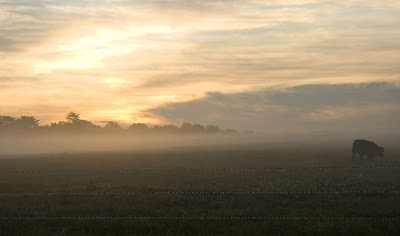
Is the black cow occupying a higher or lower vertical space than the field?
higher

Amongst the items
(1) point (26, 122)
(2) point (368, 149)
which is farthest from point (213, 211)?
(1) point (26, 122)

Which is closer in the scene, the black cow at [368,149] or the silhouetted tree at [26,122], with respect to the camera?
the black cow at [368,149]

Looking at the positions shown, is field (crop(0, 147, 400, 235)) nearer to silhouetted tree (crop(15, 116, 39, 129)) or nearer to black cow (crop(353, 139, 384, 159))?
black cow (crop(353, 139, 384, 159))

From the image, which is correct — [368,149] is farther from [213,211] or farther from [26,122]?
[26,122]

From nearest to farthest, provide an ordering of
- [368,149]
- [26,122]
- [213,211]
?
1. [213,211]
2. [368,149]
3. [26,122]

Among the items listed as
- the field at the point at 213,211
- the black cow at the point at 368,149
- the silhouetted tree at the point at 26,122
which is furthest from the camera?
the silhouetted tree at the point at 26,122

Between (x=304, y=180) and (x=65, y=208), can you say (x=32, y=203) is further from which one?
(x=304, y=180)

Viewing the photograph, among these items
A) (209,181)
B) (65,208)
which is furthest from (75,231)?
(209,181)

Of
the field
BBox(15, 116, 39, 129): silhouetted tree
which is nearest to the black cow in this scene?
the field

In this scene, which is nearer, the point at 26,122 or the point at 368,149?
the point at 368,149

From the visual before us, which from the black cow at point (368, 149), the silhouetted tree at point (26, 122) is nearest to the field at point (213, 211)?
the black cow at point (368, 149)

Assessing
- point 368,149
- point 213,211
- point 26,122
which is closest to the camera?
point 213,211

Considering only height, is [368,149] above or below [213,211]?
above

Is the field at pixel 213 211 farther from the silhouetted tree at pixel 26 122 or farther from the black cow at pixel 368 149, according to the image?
the silhouetted tree at pixel 26 122
